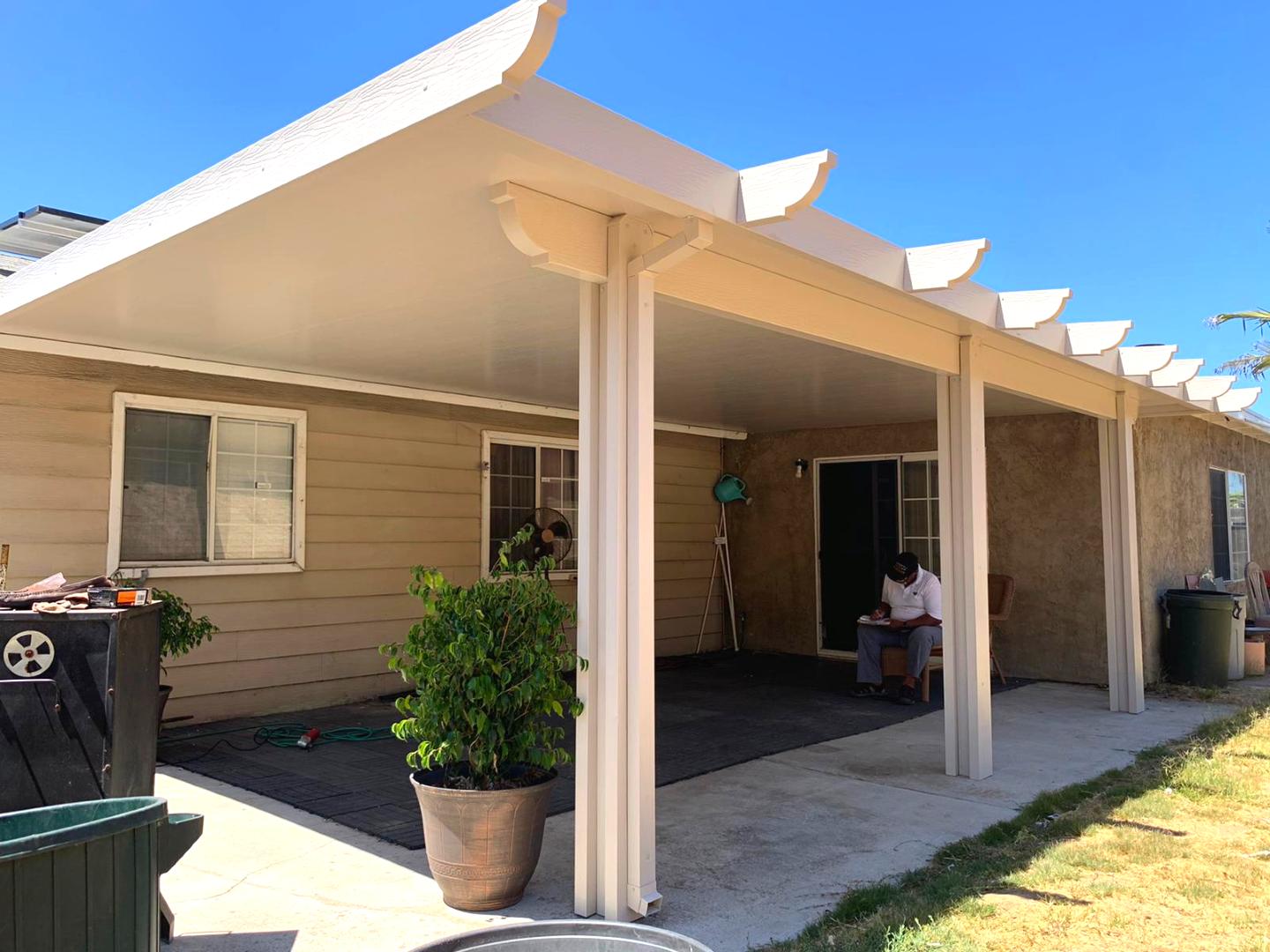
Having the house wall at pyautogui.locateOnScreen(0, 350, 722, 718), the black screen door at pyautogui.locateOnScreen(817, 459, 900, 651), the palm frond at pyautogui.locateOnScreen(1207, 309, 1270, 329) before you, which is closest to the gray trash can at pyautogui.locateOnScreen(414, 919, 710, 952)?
the house wall at pyautogui.locateOnScreen(0, 350, 722, 718)

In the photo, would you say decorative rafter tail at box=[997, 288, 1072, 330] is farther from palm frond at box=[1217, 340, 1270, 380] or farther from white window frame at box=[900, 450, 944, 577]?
palm frond at box=[1217, 340, 1270, 380]

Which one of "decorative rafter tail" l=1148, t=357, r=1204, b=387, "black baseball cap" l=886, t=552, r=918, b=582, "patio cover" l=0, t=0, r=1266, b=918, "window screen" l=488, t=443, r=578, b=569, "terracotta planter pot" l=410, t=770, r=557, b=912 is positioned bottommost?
"terracotta planter pot" l=410, t=770, r=557, b=912

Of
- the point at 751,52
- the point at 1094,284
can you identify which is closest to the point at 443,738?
the point at 751,52

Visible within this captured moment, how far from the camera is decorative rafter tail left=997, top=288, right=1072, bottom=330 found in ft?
14.1

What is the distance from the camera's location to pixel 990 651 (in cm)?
678

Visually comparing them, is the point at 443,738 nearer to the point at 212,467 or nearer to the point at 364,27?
the point at 212,467

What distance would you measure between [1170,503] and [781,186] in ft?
21.9

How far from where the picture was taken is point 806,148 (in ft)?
9.37

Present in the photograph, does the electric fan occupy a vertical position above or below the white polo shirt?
above

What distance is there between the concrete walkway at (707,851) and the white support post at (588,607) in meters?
0.21

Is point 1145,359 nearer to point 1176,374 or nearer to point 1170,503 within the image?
point 1176,374

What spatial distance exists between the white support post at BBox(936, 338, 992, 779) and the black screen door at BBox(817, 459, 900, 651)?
12.0 feet

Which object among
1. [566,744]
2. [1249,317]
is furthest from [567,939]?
[1249,317]

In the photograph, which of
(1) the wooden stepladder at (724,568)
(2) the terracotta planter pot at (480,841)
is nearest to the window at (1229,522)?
(1) the wooden stepladder at (724,568)
